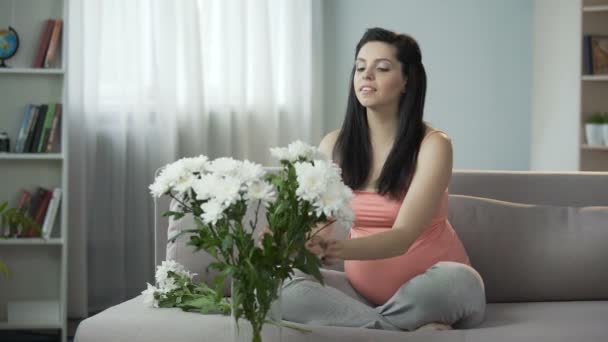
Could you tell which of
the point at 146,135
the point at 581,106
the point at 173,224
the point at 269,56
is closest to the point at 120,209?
the point at 146,135

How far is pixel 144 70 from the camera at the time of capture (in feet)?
14.6

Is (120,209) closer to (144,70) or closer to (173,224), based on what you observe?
(144,70)

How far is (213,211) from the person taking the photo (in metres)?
1.49

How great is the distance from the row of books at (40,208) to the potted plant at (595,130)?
8.51 feet

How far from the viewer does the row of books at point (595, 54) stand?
187 inches

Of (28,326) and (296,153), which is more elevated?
(296,153)

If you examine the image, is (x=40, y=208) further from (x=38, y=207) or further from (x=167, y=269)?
(x=167, y=269)

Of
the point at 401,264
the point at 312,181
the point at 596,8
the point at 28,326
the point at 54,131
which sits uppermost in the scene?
the point at 596,8

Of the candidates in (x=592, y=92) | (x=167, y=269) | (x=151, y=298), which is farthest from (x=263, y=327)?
(x=592, y=92)

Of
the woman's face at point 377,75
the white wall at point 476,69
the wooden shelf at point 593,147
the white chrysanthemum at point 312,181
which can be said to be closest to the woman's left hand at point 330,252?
the white chrysanthemum at point 312,181

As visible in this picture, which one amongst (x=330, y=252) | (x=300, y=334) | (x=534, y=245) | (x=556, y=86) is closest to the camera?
(x=330, y=252)

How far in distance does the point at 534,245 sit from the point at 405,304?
624 millimetres

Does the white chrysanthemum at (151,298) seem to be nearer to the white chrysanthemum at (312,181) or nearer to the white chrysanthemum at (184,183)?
the white chrysanthemum at (184,183)

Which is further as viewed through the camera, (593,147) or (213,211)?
(593,147)
